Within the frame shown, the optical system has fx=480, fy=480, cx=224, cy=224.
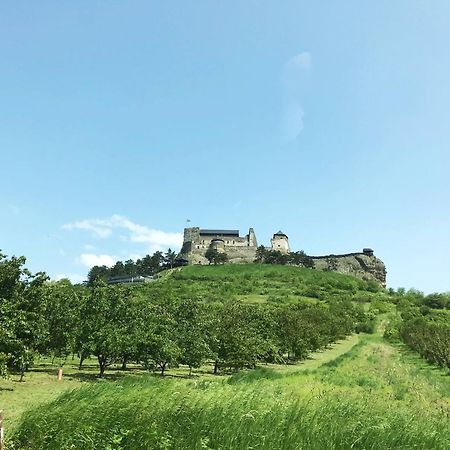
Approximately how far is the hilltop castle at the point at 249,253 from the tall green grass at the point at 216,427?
150 m

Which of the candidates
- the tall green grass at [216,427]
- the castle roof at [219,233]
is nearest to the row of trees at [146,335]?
the tall green grass at [216,427]

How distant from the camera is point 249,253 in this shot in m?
171

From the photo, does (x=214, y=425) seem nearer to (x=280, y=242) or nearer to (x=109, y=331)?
(x=109, y=331)

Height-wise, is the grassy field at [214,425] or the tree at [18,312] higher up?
the tree at [18,312]

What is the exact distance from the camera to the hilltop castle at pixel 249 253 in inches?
6683

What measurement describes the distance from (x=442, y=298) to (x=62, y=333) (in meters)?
115

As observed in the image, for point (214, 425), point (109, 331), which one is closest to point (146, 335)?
point (109, 331)

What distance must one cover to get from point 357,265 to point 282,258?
34.7 meters

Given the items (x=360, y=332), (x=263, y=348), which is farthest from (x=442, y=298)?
(x=263, y=348)

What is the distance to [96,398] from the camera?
12.3m

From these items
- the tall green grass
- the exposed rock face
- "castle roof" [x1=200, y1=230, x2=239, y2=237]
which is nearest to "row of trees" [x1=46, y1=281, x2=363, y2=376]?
the tall green grass

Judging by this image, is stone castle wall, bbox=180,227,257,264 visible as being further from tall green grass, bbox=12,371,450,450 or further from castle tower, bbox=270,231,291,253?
tall green grass, bbox=12,371,450,450

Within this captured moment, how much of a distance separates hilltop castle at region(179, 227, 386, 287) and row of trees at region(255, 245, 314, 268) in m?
5.45

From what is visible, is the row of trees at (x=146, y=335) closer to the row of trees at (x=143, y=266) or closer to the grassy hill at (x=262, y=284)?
the grassy hill at (x=262, y=284)
